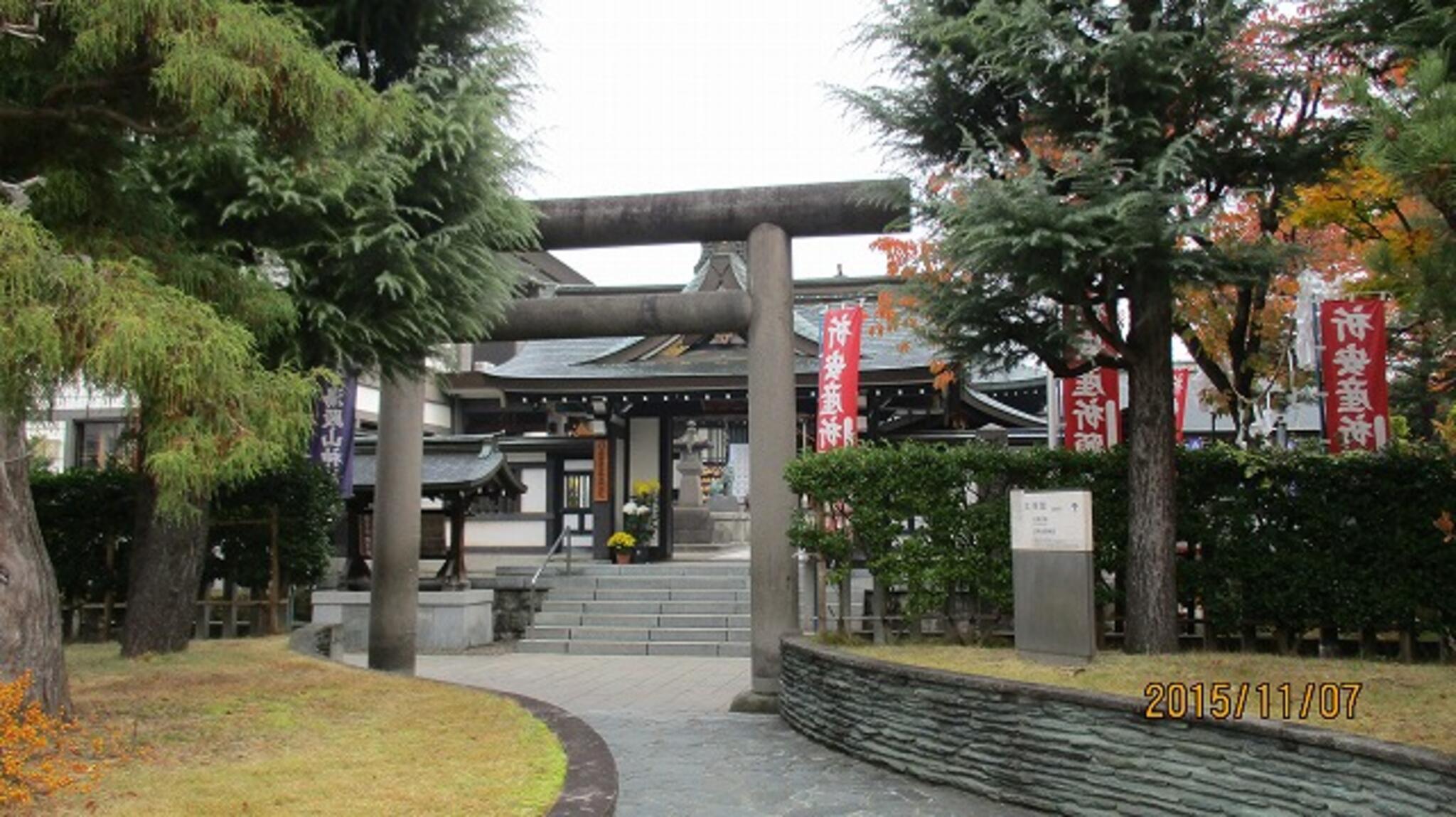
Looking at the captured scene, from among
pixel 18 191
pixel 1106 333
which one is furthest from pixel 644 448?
pixel 18 191

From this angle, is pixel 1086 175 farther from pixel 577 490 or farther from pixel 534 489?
pixel 534 489

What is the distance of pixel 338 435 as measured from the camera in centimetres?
1617

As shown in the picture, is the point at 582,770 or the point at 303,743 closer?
the point at 582,770

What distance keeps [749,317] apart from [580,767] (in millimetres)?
6205

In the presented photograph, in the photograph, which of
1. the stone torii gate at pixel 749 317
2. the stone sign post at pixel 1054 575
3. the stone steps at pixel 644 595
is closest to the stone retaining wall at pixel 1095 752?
the stone sign post at pixel 1054 575

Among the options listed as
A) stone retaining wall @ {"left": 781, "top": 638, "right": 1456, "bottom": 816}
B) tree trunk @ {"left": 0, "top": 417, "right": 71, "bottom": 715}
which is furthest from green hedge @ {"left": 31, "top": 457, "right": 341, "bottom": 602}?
stone retaining wall @ {"left": 781, "top": 638, "right": 1456, "bottom": 816}

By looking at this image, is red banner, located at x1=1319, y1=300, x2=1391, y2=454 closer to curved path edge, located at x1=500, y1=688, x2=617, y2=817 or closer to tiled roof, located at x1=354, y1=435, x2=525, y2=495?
curved path edge, located at x1=500, y1=688, x2=617, y2=817

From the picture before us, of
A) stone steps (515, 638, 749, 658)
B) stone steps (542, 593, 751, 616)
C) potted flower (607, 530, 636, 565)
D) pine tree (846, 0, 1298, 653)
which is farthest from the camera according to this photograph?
potted flower (607, 530, 636, 565)

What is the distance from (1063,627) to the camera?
25.1 feet

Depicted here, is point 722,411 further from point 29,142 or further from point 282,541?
point 29,142

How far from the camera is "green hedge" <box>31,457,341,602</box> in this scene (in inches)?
485

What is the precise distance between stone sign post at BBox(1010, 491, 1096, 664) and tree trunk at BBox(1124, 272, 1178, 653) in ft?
2.11
